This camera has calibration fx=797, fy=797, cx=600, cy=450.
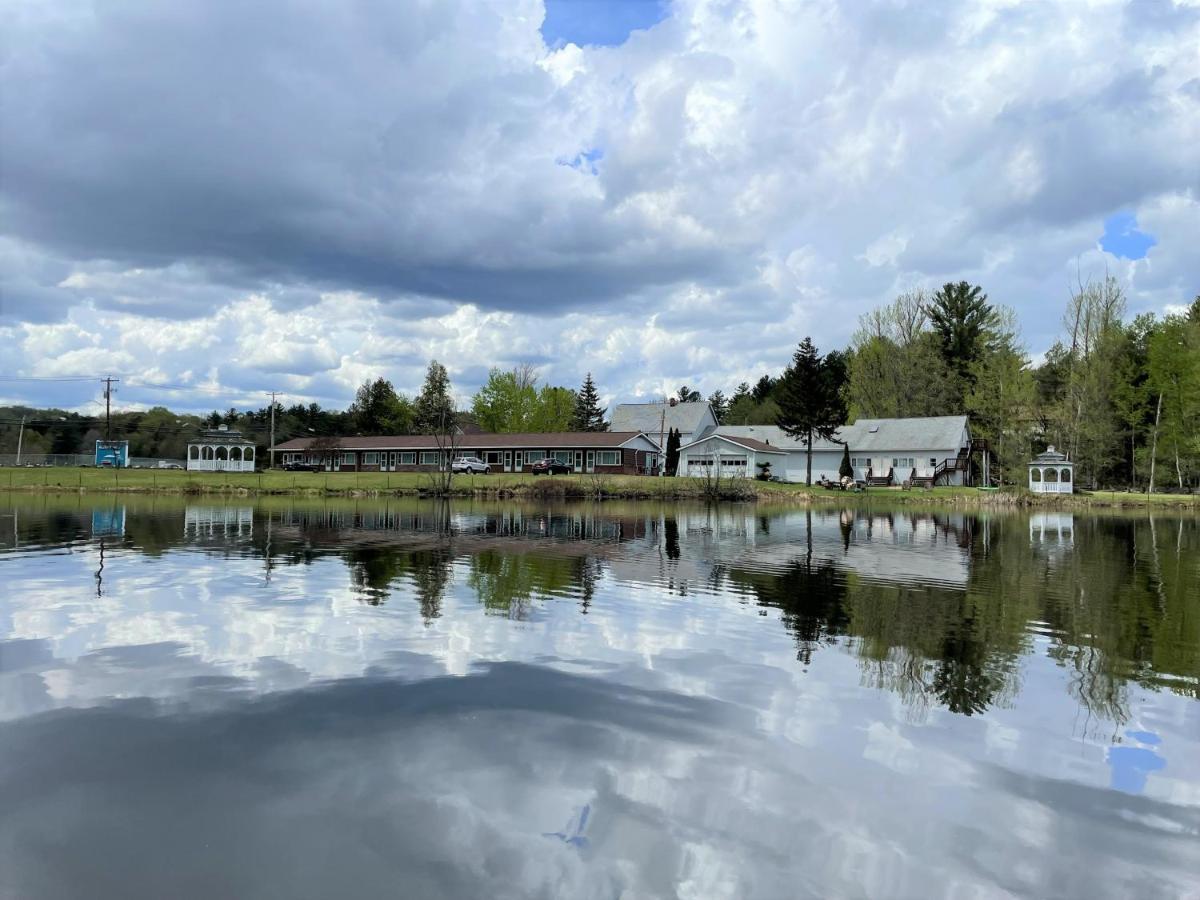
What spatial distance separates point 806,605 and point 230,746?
36.7 ft

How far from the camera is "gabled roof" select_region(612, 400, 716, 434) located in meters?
91.2

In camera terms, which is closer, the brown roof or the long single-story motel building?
the long single-story motel building

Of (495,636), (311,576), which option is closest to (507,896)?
(495,636)

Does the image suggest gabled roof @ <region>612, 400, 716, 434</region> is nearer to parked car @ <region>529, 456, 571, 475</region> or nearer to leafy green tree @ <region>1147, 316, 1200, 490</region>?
parked car @ <region>529, 456, 571, 475</region>

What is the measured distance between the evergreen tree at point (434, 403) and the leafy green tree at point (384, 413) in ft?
11.8

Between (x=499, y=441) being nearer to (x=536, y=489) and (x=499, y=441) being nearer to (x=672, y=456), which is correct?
(x=672, y=456)

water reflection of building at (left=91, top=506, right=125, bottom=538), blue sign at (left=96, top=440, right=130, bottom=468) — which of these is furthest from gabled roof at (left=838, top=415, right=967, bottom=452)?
blue sign at (left=96, top=440, right=130, bottom=468)

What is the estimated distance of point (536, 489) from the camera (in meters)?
63.4

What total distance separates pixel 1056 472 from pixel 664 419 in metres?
40.3

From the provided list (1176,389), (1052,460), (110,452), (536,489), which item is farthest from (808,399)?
(110,452)

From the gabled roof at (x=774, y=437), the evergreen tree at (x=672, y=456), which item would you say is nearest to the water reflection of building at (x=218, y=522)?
the evergreen tree at (x=672, y=456)

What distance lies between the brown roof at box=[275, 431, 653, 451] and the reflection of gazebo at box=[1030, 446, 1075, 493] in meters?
35.0

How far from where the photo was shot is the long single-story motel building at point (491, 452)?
77.9m

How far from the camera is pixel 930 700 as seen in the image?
9.52 meters
